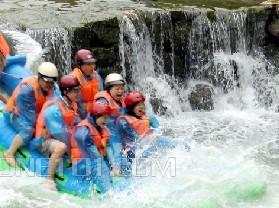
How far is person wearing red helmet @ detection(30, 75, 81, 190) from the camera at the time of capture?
17.6 feet

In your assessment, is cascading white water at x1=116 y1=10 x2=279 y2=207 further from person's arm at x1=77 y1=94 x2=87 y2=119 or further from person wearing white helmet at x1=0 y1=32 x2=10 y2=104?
Result: person wearing white helmet at x1=0 y1=32 x2=10 y2=104

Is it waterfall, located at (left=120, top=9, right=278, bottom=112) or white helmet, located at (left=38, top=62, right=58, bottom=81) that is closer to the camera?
white helmet, located at (left=38, top=62, right=58, bottom=81)

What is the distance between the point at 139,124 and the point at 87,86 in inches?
42.3

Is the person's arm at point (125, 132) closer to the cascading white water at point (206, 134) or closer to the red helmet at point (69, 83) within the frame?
the cascading white water at point (206, 134)

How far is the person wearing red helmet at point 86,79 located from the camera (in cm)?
623

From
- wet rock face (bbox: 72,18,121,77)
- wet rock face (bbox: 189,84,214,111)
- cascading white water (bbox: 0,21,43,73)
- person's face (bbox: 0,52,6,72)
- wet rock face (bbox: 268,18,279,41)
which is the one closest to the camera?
person's face (bbox: 0,52,6,72)

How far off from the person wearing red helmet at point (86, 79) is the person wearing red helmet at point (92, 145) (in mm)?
967

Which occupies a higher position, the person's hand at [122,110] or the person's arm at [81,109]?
the person's hand at [122,110]

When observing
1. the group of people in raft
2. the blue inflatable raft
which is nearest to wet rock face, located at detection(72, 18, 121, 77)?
the blue inflatable raft

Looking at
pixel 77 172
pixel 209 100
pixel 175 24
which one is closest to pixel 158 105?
pixel 209 100

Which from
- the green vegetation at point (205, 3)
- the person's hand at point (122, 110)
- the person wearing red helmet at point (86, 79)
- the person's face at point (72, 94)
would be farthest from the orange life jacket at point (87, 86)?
the green vegetation at point (205, 3)

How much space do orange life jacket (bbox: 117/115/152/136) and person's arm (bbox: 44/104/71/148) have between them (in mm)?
681

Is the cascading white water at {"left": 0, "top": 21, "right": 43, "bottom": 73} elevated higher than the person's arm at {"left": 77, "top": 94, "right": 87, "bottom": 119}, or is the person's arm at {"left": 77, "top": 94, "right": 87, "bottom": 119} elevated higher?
the cascading white water at {"left": 0, "top": 21, "right": 43, "bottom": 73}

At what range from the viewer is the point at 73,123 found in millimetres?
5590
